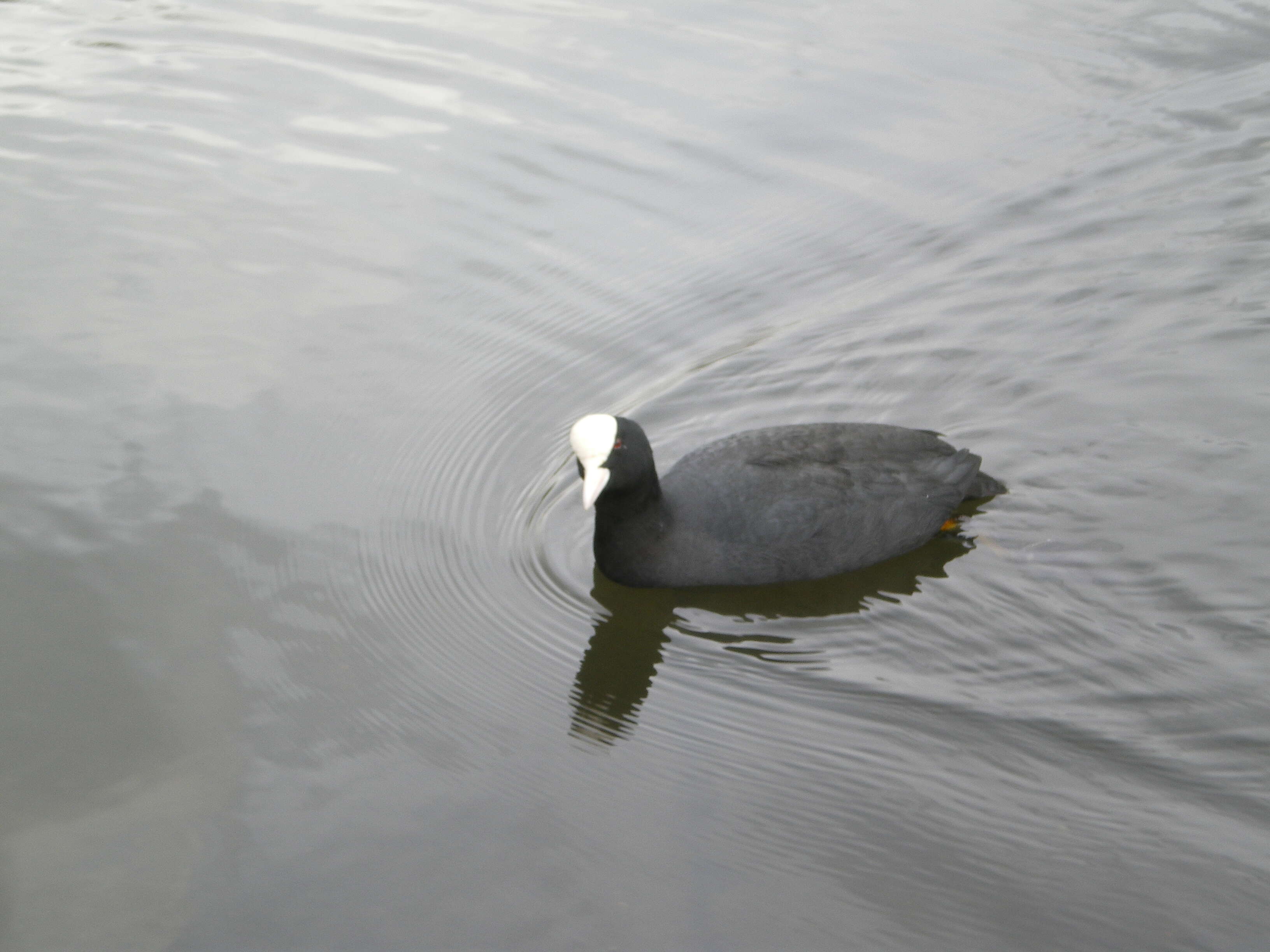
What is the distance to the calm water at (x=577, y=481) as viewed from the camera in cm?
380

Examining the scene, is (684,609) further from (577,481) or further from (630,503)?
(577,481)

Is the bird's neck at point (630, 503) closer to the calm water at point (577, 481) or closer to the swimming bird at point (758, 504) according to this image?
the swimming bird at point (758, 504)

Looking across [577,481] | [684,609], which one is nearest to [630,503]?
[684,609]

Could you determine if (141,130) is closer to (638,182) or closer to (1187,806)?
(638,182)

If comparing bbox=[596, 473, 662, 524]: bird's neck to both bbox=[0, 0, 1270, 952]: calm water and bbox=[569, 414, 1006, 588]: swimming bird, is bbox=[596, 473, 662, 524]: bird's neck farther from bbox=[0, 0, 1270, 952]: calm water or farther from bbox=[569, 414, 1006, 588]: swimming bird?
bbox=[0, 0, 1270, 952]: calm water

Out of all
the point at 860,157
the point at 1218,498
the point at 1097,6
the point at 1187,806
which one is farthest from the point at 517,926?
the point at 1097,6

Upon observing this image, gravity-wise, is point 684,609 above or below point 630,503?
below

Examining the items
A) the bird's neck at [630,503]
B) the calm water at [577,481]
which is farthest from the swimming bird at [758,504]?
the calm water at [577,481]

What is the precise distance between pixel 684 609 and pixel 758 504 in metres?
0.50

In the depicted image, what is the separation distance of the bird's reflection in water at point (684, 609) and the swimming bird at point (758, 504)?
0.06m

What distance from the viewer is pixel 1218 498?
544 centimetres

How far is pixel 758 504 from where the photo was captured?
199 inches

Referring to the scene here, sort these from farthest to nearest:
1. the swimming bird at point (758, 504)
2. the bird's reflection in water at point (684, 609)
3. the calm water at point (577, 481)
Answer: the swimming bird at point (758, 504), the bird's reflection in water at point (684, 609), the calm water at point (577, 481)

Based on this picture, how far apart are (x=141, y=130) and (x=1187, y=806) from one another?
715 centimetres
